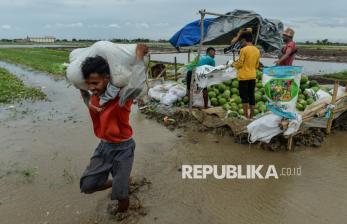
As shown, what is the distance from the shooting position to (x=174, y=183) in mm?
4352

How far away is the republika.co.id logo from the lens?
15.0ft

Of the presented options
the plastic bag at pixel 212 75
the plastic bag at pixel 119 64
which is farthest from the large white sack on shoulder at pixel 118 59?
the plastic bag at pixel 212 75

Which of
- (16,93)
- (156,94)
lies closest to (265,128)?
(156,94)

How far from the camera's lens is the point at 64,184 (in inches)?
171

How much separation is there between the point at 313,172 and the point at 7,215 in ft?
12.3

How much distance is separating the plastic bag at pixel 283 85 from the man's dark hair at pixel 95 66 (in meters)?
2.95

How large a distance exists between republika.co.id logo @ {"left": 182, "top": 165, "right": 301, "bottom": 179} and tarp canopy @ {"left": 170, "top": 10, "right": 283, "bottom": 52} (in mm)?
3207

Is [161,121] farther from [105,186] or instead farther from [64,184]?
[105,186]

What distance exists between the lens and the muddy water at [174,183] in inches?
142

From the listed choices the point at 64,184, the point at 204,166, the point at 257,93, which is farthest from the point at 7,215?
the point at 257,93

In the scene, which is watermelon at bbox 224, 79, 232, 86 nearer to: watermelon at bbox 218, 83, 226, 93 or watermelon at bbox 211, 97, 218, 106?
watermelon at bbox 218, 83, 226, 93

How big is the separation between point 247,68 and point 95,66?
3.90 meters

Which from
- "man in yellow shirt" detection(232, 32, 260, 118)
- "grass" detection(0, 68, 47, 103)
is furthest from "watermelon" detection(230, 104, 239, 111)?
"grass" detection(0, 68, 47, 103)

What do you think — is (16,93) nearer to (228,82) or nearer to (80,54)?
(228,82)
